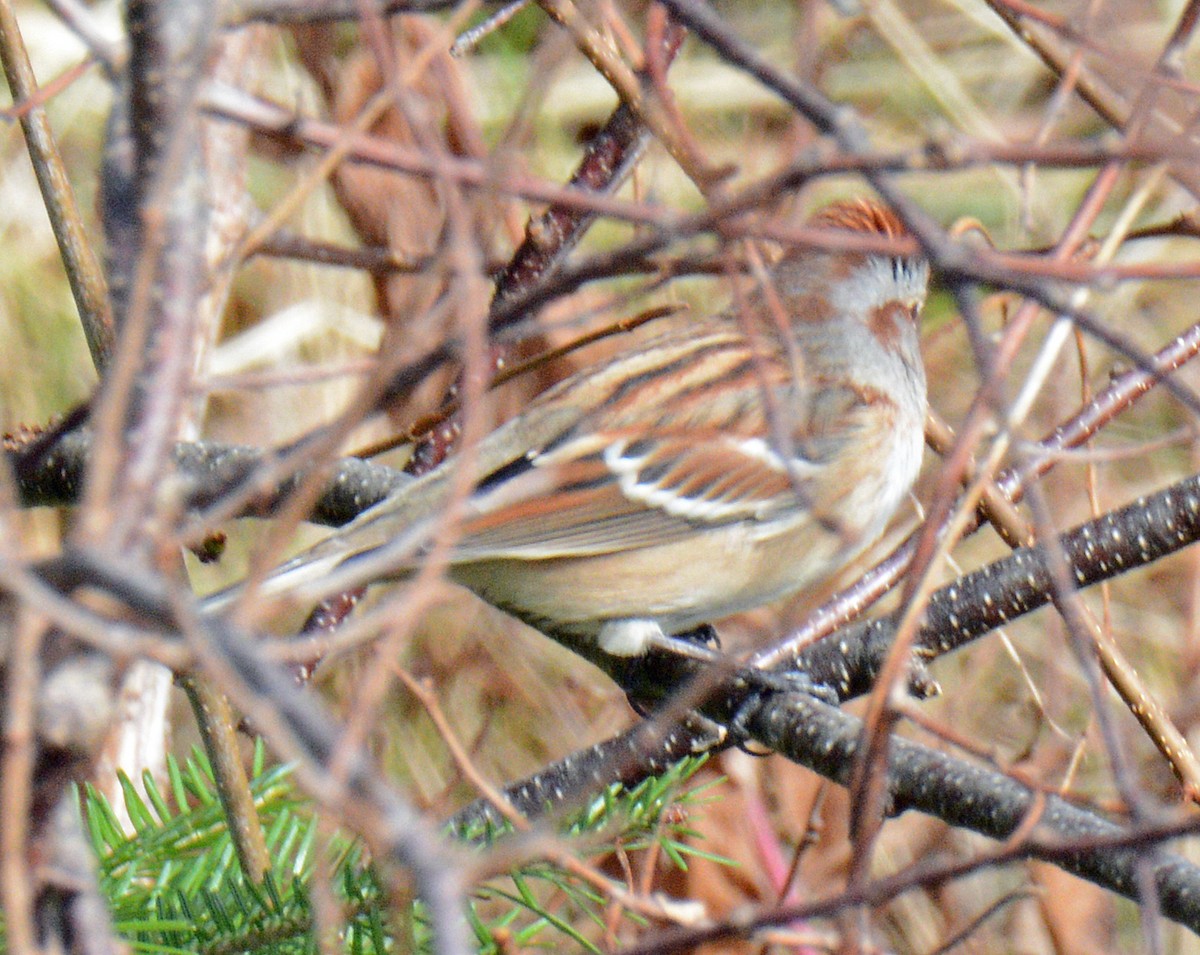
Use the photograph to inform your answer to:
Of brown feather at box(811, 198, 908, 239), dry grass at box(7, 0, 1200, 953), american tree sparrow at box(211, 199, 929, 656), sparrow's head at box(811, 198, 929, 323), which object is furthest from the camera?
dry grass at box(7, 0, 1200, 953)

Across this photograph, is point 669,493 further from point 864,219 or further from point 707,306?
point 707,306

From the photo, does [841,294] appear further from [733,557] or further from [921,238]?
[921,238]

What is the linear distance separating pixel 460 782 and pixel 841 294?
66.1 inches

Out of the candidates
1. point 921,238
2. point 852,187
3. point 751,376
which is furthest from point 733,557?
point 852,187

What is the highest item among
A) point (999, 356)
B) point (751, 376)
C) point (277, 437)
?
point (277, 437)

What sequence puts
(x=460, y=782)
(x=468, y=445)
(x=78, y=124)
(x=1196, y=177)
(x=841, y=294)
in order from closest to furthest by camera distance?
(x=468, y=445) < (x=1196, y=177) < (x=841, y=294) < (x=460, y=782) < (x=78, y=124)

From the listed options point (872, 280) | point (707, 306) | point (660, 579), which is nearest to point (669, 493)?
point (660, 579)

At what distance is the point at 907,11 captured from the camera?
4.65 m

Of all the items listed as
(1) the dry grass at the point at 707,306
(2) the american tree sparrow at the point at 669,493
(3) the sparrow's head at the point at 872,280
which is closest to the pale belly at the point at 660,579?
(2) the american tree sparrow at the point at 669,493

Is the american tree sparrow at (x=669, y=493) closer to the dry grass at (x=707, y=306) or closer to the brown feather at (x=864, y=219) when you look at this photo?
the brown feather at (x=864, y=219)

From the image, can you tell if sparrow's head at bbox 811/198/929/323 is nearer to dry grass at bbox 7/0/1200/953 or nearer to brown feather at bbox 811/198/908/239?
brown feather at bbox 811/198/908/239

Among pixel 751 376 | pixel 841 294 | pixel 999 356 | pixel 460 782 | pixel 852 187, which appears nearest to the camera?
pixel 999 356

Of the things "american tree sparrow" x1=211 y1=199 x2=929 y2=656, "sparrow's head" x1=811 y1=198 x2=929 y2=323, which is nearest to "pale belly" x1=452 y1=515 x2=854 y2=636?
"american tree sparrow" x1=211 y1=199 x2=929 y2=656

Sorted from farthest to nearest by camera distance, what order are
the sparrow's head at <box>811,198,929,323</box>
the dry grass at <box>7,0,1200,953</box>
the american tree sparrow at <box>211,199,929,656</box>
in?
the dry grass at <box>7,0,1200,953</box> → the sparrow's head at <box>811,198,929,323</box> → the american tree sparrow at <box>211,199,929,656</box>
